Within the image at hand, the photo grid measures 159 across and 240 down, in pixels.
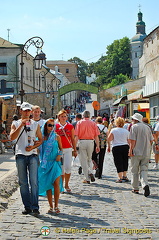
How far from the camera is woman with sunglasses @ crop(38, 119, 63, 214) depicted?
723 centimetres

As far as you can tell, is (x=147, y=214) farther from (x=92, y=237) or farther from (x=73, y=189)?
(x=73, y=189)

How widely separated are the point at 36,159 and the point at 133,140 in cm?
273

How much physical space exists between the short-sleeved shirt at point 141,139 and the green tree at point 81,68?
457 feet

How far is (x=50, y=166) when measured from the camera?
731 centimetres

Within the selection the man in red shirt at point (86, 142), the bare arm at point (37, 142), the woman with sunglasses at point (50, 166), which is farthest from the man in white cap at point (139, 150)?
A: the bare arm at point (37, 142)

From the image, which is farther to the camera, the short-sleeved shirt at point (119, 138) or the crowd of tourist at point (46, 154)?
the short-sleeved shirt at point (119, 138)

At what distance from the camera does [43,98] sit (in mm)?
49188

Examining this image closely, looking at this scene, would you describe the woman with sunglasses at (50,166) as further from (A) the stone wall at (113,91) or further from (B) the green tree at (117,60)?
(B) the green tree at (117,60)

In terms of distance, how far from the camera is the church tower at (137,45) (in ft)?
357

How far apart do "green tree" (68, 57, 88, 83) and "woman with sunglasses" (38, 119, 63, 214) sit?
141m

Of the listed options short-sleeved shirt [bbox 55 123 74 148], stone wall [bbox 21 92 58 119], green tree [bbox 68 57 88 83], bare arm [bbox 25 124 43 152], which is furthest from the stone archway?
green tree [bbox 68 57 88 83]

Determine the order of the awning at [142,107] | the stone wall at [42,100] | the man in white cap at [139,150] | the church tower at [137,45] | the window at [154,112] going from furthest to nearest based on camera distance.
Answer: the church tower at [137,45]
the stone wall at [42,100]
the awning at [142,107]
the window at [154,112]
the man in white cap at [139,150]

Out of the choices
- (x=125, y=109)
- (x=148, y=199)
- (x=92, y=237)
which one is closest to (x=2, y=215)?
(x=92, y=237)

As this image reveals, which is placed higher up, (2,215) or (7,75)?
(7,75)
